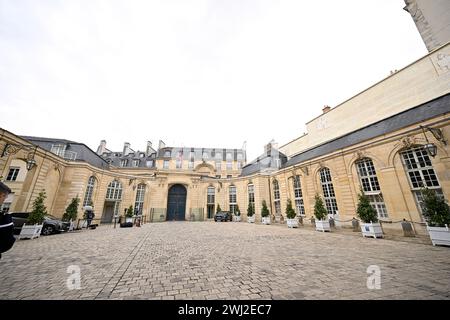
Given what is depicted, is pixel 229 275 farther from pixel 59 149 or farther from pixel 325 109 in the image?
pixel 59 149

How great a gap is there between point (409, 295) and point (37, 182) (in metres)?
19.8

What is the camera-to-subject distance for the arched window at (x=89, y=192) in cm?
1683

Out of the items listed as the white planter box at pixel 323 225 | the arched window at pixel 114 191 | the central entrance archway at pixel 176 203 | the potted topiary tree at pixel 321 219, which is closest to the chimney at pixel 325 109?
the potted topiary tree at pixel 321 219

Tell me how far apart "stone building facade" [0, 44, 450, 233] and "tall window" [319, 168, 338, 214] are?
81 millimetres

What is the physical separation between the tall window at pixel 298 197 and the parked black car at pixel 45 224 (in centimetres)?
1943

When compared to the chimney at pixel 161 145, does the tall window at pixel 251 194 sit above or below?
below

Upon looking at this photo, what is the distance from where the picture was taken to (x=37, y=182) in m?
12.5

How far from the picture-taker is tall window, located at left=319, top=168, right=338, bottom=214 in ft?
44.4

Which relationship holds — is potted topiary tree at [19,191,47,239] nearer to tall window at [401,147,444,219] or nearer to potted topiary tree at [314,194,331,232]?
potted topiary tree at [314,194,331,232]

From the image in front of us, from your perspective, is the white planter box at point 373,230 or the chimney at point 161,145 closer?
the white planter box at point 373,230

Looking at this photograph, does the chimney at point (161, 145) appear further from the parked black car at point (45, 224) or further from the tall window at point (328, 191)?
the tall window at point (328, 191)

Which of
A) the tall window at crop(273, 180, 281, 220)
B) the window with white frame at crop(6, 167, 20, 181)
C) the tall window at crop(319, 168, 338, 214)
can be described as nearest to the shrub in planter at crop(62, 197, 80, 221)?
the window with white frame at crop(6, 167, 20, 181)
